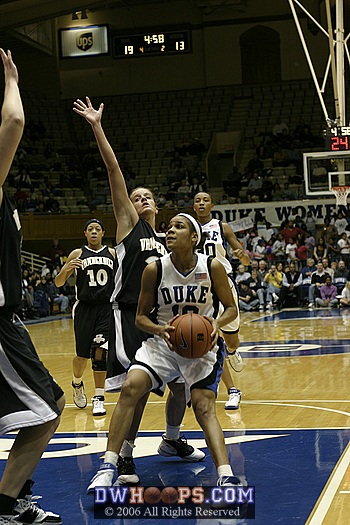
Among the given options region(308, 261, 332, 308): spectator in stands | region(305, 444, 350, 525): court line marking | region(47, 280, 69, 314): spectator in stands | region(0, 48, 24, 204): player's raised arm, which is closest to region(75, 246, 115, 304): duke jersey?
region(305, 444, 350, 525): court line marking

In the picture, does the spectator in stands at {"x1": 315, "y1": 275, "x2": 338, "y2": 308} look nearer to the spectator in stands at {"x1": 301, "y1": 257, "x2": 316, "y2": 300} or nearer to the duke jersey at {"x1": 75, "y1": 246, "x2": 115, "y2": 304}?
the spectator in stands at {"x1": 301, "y1": 257, "x2": 316, "y2": 300}

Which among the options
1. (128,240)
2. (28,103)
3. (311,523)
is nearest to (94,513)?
(311,523)

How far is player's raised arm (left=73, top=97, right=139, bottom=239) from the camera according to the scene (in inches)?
209

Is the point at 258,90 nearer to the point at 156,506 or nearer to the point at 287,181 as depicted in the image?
the point at 287,181

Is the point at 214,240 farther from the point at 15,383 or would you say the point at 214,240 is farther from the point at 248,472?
the point at 15,383

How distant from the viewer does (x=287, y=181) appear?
28531 mm

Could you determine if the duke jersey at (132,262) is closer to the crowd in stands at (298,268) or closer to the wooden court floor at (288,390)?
the wooden court floor at (288,390)

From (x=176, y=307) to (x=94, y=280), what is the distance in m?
3.17

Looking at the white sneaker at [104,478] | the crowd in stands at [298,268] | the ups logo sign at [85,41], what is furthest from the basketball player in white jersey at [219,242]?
the ups logo sign at [85,41]

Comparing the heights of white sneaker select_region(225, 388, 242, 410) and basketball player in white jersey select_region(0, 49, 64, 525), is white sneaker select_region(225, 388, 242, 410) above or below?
below

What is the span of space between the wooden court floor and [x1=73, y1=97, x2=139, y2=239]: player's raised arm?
73.3 inches

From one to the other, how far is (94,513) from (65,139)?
97.8 ft

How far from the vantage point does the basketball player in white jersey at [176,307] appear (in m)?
4.97

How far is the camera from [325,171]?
17.7 m
